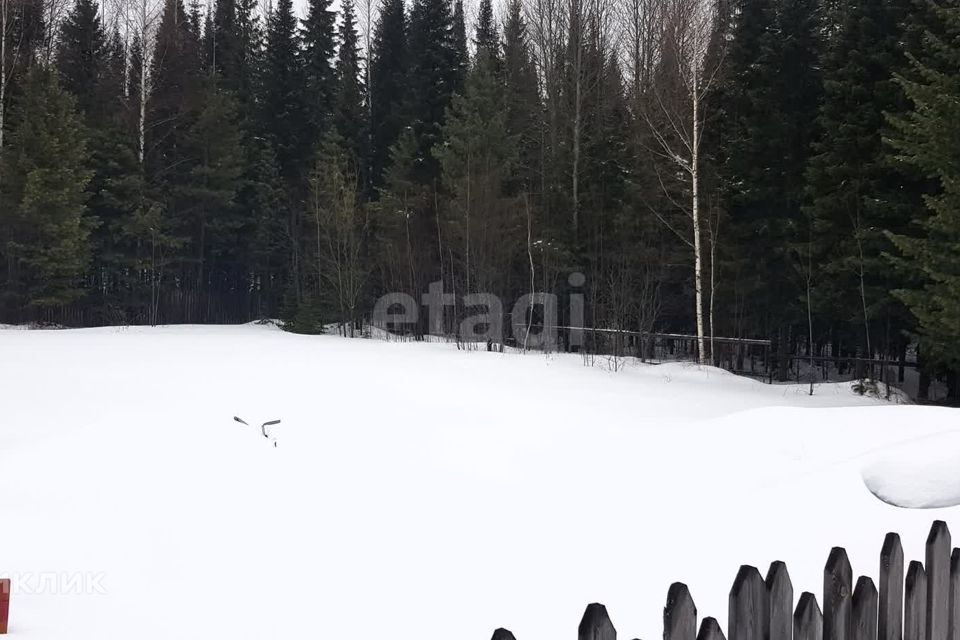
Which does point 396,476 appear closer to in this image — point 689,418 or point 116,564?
point 116,564

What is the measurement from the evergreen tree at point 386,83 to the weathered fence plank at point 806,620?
2990cm

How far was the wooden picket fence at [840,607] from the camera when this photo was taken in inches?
67.1

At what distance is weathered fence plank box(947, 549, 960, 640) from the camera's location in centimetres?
235

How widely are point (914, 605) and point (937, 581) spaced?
143 mm

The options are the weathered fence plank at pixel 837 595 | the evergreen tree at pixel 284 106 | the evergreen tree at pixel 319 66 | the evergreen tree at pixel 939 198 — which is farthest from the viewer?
the evergreen tree at pixel 319 66

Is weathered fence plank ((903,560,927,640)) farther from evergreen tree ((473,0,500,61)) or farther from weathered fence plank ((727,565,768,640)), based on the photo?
evergreen tree ((473,0,500,61))

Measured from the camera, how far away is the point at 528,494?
21.7 feet

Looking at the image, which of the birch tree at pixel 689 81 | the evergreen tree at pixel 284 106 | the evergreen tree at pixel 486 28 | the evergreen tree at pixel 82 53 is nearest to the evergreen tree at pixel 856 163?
the birch tree at pixel 689 81

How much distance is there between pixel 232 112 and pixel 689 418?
25.5m

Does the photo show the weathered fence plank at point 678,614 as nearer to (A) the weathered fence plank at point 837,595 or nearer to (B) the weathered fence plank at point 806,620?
(B) the weathered fence plank at point 806,620

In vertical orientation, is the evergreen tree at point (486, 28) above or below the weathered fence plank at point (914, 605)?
above

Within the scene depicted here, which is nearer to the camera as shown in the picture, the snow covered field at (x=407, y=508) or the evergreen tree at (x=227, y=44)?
the snow covered field at (x=407, y=508)

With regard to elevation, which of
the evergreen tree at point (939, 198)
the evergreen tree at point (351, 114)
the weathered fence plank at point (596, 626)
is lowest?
the weathered fence plank at point (596, 626)

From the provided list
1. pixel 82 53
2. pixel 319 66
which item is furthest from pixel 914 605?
pixel 319 66
